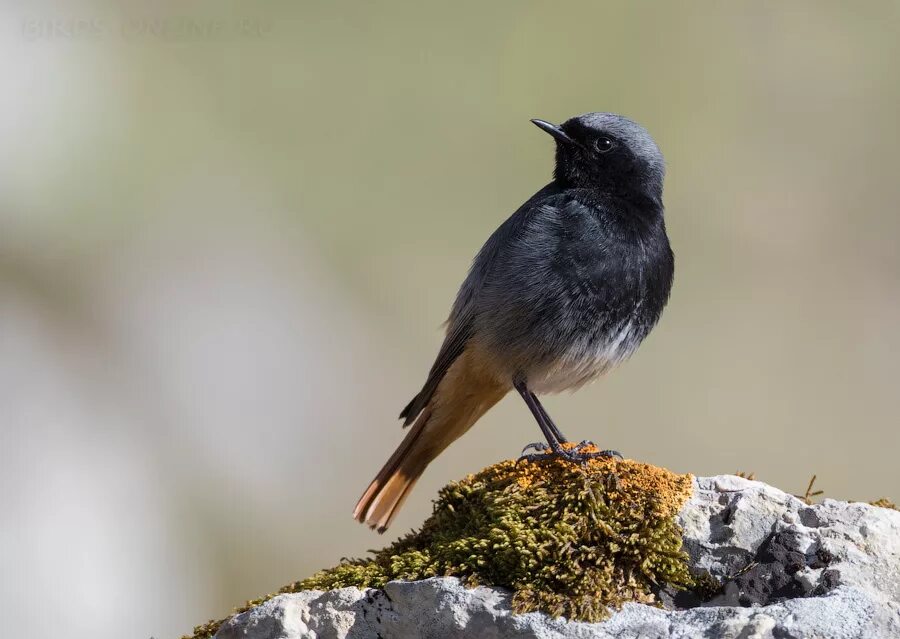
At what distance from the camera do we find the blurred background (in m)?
9.38

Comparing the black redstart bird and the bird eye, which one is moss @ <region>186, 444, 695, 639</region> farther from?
the bird eye

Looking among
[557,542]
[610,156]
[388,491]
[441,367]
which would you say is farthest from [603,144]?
[557,542]

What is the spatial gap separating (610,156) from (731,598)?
287cm

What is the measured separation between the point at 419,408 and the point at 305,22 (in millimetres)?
9066

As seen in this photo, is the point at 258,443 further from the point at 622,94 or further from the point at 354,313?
the point at 622,94

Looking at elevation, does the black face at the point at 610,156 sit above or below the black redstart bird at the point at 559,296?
above

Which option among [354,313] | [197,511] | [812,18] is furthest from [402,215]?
[812,18]

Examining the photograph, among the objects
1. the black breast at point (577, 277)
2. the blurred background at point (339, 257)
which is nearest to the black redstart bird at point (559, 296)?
the black breast at point (577, 277)

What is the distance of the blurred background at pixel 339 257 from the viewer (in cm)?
938

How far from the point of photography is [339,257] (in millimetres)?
11672

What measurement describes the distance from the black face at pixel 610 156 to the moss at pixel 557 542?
6.39ft

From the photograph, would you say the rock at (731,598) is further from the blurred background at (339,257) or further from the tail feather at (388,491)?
the blurred background at (339,257)

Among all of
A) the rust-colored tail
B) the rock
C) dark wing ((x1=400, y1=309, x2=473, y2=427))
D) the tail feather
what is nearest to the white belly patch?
the rust-colored tail

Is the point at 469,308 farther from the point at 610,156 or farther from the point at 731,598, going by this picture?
the point at 731,598
